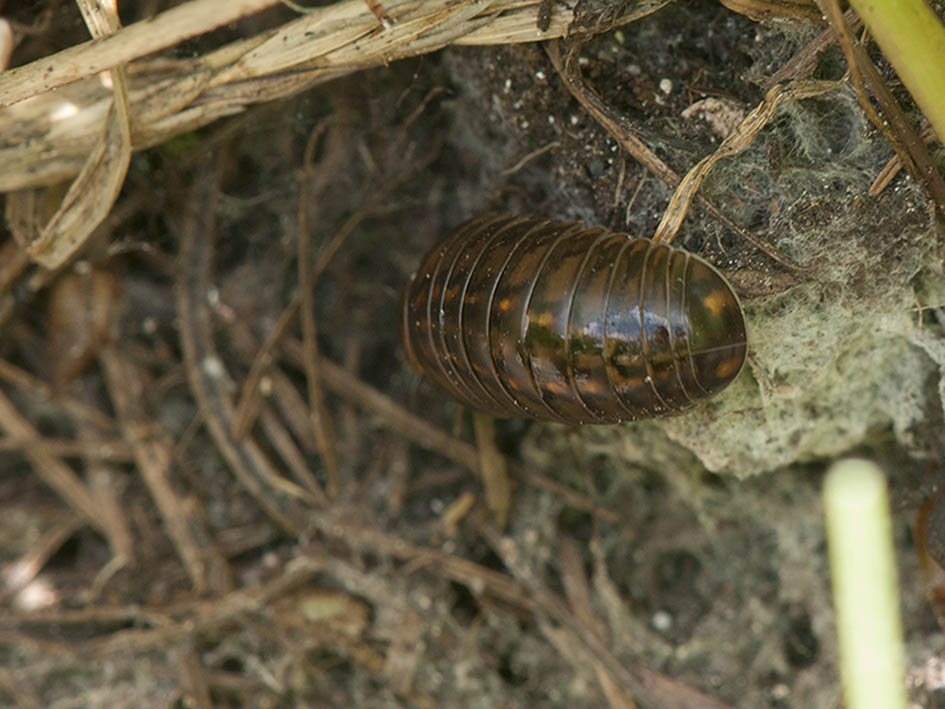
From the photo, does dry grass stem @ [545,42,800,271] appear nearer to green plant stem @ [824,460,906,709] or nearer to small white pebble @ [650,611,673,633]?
green plant stem @ [824,460,906,709]

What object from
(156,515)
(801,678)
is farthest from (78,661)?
(801,678)

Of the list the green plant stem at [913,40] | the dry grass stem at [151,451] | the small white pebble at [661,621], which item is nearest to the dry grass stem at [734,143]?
the green plant stem at [913,40]

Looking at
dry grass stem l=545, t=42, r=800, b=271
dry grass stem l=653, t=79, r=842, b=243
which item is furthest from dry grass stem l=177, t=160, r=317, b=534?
dry grass stem l=653, t=79, r=842, b=243

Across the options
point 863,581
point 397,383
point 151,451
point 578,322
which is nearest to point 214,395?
point 151,451

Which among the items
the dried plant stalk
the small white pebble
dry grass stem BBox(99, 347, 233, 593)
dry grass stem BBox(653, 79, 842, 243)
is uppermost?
the dried plant stalk

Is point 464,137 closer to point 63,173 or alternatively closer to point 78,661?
point 63,173

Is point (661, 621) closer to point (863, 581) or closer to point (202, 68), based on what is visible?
point (863, 581)
